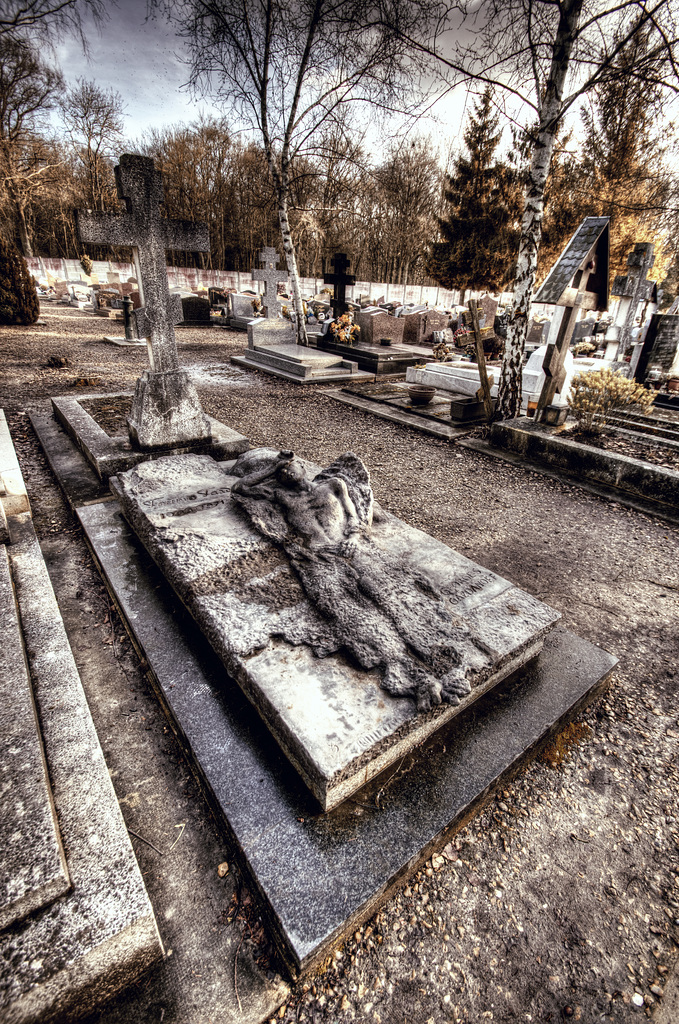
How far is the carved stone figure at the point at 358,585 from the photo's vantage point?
1998 mm

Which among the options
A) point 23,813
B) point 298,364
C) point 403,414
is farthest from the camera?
point 298,364

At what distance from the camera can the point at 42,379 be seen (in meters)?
8.17

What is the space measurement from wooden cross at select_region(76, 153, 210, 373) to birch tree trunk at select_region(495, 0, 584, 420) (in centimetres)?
425

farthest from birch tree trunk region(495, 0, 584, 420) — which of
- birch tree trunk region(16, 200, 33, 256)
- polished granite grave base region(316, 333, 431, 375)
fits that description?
birch tree trunk region(16, 200, 33, 256)

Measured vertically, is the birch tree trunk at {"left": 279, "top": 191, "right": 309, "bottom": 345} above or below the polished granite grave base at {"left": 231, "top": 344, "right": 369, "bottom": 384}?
above

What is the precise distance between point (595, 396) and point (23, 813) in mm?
7174

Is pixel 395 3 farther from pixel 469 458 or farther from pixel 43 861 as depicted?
pixel 43 861

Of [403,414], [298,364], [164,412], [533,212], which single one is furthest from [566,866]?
[298,364]

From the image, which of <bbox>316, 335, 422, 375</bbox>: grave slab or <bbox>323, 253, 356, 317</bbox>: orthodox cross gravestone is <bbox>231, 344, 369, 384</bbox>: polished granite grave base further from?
<bbox>323, 253, 356, 317</bbox>: orthodox cross gravestone

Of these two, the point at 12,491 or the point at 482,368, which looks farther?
the point at 482,368

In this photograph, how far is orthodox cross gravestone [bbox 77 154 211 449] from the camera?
3904 millimetres

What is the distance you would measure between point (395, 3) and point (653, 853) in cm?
1001

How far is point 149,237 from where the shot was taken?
4.09 meters

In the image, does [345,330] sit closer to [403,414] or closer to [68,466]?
[403,414]
